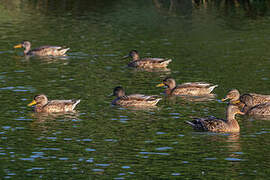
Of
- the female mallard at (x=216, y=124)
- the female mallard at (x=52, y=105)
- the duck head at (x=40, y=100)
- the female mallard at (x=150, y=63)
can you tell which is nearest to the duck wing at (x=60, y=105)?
the female mallard at (x=52, y=105)

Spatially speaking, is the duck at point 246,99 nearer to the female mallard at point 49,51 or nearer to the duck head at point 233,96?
the duck head at point 233,96

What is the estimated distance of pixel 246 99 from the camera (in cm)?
2503

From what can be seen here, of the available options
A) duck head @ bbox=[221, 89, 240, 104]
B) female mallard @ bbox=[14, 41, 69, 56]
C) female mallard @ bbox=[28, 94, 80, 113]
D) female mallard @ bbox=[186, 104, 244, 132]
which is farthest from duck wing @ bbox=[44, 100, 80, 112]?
female mallard @ bbox=[14, 41, 69, 56]

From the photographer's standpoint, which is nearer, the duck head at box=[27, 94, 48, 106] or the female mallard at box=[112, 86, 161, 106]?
the duck head at box=[27, 94, 48, 106]

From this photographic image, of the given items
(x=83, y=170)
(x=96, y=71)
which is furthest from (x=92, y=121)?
(x=96, y=71)

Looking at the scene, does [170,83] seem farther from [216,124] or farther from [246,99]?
[216,124]

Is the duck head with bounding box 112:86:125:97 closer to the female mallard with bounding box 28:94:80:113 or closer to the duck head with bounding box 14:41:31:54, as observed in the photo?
the female mallard with bounding box 28:94:80:113

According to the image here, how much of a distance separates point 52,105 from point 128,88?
17.4 ft

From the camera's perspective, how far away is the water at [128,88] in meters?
17.8

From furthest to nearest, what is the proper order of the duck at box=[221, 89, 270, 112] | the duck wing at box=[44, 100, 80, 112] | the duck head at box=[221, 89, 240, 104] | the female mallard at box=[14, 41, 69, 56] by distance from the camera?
1. the female mallard at box=[14, 41, 69, 56]
2. the duck head at box=[221, 89, 240, 104]
3. the duck at box=[221, 89, 270, 112]
4. the duck wing at box=[44, 100, 80, 112]

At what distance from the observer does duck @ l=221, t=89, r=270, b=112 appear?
81.4 ft

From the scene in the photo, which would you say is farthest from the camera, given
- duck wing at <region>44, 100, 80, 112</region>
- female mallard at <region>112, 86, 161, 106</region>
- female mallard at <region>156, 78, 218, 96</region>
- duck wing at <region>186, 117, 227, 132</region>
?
female mallard at <region>156, 78, 218, 96</region>

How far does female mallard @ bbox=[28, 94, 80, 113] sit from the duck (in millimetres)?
5799

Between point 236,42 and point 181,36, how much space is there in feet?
14.4
